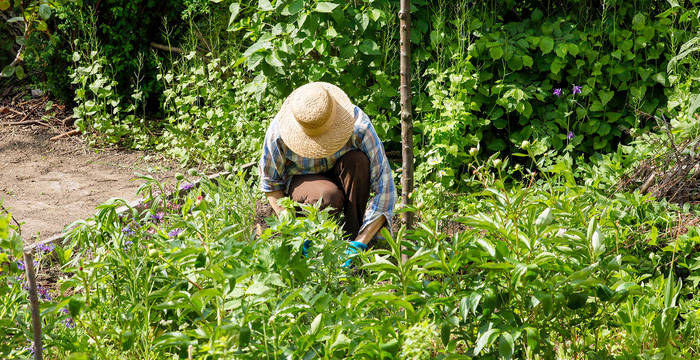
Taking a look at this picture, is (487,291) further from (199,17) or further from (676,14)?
(199,17)

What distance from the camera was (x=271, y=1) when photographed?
4.52 metres

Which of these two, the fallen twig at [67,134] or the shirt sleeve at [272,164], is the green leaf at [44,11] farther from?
the fallen twig at [67,134]

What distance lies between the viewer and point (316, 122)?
299cm

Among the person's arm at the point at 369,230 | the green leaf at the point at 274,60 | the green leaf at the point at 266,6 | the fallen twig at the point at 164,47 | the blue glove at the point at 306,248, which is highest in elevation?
the green leaf at the point at 266,6

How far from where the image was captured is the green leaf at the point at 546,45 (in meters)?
4.32

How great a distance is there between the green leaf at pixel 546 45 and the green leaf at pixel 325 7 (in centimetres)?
129

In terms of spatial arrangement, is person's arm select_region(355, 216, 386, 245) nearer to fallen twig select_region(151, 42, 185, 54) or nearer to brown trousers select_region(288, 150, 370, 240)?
brown trousers select_region(288, 150, 370, 240)

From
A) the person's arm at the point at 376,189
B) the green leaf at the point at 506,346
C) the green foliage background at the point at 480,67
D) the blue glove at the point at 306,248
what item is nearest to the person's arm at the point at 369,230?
the person's arm at the point at 376,189

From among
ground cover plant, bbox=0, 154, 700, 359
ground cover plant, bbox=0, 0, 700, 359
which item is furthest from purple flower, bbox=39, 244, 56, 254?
ground cover plant, bbox=0, 154, 700, 359

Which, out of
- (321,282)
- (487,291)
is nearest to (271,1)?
(321,282)

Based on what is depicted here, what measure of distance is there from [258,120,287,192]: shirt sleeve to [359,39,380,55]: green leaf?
3.70 ft

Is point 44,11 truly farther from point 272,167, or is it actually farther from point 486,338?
point 486,338

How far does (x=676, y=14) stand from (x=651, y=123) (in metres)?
0.69

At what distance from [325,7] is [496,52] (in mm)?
1090
